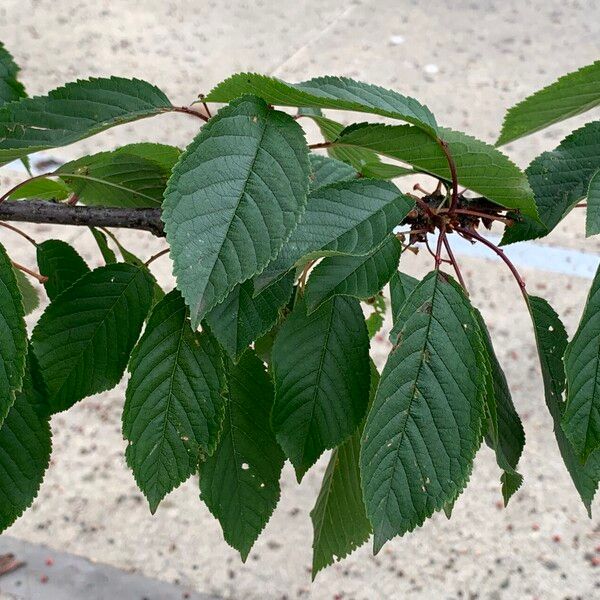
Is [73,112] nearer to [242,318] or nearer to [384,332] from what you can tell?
[242,318]

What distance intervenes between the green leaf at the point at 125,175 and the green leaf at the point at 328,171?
4.7 inches

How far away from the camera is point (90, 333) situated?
664 millimetres

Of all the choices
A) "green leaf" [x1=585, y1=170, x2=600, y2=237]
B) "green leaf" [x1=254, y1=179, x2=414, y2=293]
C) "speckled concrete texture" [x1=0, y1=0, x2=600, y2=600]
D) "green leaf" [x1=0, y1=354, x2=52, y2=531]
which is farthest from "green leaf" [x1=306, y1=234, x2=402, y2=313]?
"speckled concrete texture" [x1=0, y1=0, x2=600, y2=600]

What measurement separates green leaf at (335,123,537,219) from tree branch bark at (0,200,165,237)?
149 mm

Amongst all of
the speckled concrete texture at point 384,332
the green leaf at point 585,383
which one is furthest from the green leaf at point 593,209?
the speckled concrete texture at point 384,332

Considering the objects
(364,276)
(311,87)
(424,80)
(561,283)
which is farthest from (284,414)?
(424,80)

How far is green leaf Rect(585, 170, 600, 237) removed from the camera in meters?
0.54

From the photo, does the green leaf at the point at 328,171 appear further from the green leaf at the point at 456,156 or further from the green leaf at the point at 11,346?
the green leaf at the point at 11,346

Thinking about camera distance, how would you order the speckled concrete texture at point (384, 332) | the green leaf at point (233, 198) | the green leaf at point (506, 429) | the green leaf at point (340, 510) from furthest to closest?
the speckled concrete texture at point (384, 332) → the green leaf at point (340, 510) → the green leaf at point (506, 429) → the green leaf at point (233, 198)

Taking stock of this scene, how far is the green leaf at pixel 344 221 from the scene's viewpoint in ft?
1.74

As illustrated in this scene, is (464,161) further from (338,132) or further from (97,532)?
(97,532)

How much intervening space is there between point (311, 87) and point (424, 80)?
280cm

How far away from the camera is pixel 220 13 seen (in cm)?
372

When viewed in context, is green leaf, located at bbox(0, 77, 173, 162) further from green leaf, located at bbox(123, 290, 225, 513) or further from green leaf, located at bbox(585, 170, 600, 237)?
green leaf, located at bbox(585, 170, 600, 237)
